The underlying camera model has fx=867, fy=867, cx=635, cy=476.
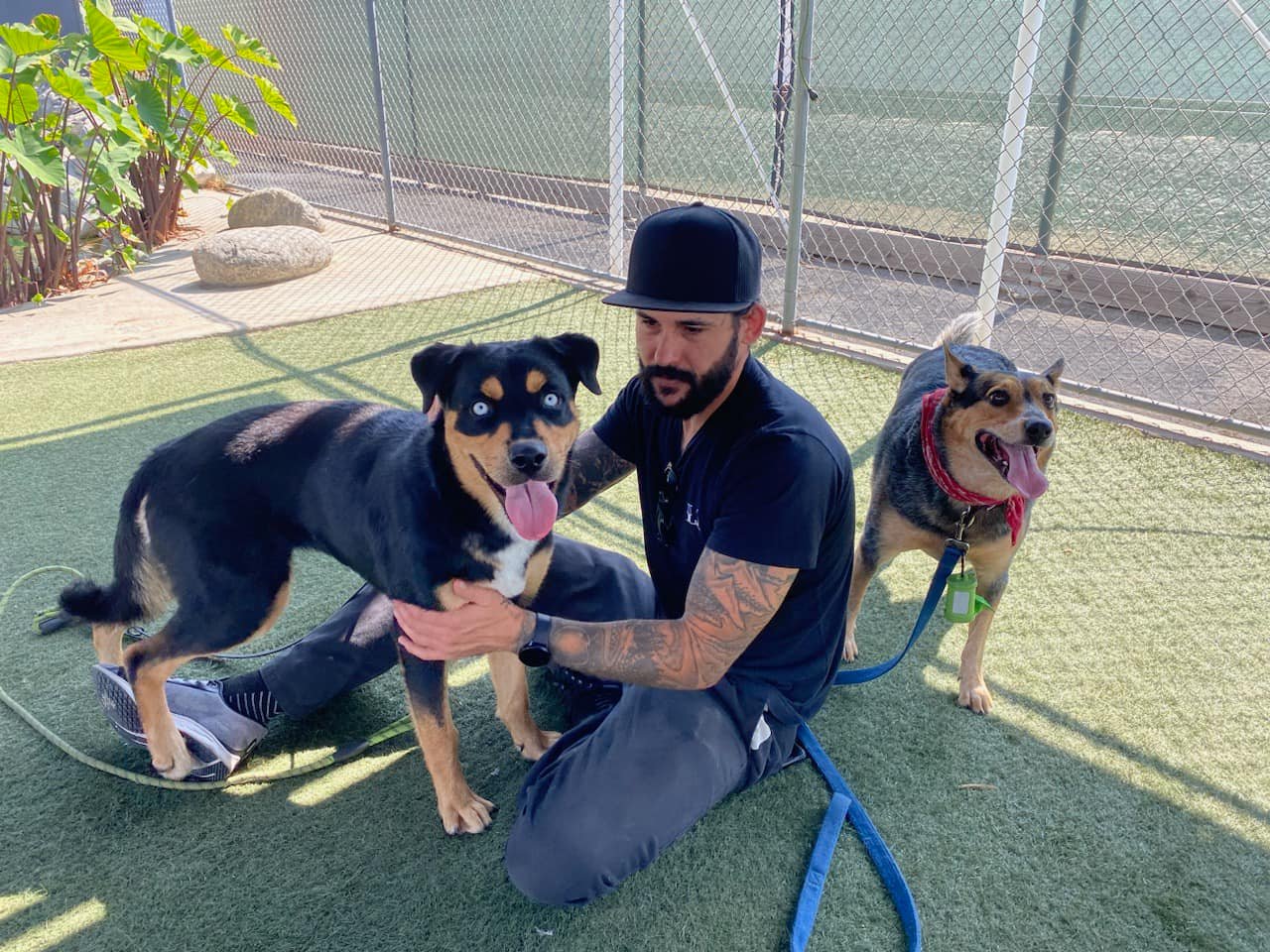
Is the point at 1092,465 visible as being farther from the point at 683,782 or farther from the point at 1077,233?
the point at 1077,233

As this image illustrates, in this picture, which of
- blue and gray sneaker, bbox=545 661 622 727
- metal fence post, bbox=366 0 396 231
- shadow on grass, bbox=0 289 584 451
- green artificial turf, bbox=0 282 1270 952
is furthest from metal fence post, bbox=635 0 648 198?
blue and gray sneaker, bbox=545 661 622 727

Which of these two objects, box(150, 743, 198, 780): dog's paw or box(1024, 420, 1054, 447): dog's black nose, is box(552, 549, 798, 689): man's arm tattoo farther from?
box(150, 743, 198, 780): dog's paw

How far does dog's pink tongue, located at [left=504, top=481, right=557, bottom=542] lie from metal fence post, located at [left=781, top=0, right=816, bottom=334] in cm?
447

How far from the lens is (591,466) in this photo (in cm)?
310

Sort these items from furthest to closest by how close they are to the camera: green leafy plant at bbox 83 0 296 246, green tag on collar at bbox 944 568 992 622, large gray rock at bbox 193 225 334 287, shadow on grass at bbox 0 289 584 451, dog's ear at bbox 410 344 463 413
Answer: green leafy plant at bbox 83 0 296 246
large gray rock at bbox 193 225 334 287
shadow on grass at bbox 0 289 584 451
green tag on collar at bbox 944 568 992 622
dog's ear at bbox 410 344 463 413

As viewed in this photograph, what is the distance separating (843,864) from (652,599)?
1.13 m

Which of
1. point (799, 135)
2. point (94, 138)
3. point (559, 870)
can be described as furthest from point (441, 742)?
point (94, 138)

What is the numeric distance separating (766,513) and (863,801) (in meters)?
1.09

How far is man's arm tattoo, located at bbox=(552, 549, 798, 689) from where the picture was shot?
7.53 feet

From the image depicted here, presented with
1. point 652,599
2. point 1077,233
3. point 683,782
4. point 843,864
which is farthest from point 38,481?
point 1077,233

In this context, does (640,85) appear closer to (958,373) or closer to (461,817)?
(958,373)

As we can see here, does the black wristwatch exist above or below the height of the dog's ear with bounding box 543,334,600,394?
below

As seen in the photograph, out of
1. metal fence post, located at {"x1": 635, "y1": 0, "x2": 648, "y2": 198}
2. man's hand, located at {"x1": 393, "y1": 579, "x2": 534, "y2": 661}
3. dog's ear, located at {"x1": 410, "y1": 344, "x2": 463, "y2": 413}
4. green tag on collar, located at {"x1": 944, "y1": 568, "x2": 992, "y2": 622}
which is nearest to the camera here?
man's hand, located at {"x1": 393, "y1": 579, "x2": 534, "y2": 661}

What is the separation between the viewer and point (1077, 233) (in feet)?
28.4
